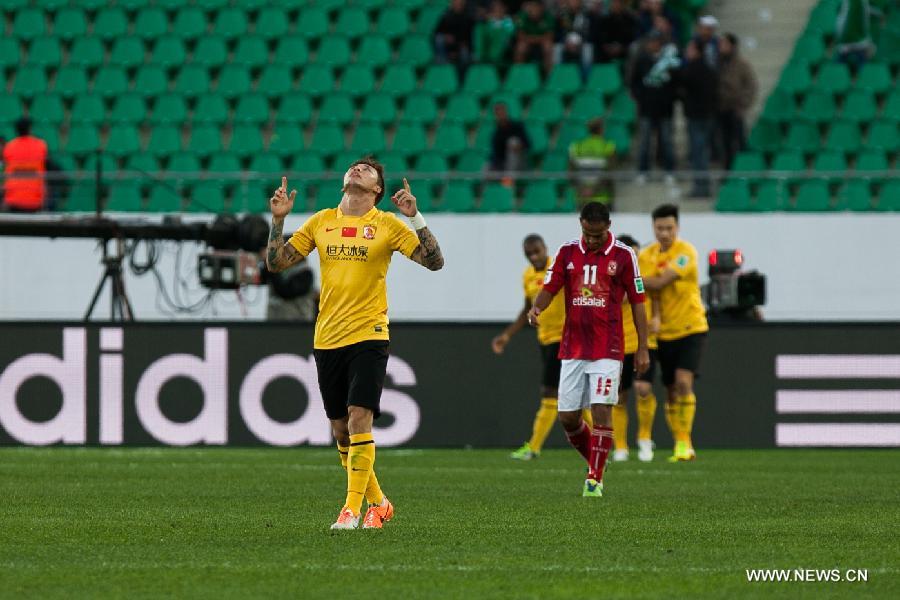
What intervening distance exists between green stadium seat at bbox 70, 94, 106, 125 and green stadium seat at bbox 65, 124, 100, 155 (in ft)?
0.51

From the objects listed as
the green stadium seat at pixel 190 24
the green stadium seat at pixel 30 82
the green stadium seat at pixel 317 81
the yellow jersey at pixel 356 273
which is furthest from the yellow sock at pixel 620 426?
the green stadium seat at pixel 30 82

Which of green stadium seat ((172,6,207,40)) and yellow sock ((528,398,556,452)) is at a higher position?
green stadium seat ((172,6,207,40))

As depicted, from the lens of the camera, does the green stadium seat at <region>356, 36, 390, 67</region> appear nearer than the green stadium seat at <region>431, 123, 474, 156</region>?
No

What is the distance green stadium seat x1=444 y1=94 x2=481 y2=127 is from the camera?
24.9 m

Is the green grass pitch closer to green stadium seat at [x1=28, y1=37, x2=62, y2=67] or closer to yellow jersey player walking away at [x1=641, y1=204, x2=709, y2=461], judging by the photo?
yellow jersey player walking away at [x1=641, y1=204, x2=709, y2=461]

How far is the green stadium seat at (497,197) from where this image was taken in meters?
23.0

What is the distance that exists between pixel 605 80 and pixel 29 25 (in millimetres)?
8770

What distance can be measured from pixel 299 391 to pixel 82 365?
2182 mm

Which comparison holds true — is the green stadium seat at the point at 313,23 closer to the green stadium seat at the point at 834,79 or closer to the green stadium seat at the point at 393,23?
the green stadium seat at the point at 393,23

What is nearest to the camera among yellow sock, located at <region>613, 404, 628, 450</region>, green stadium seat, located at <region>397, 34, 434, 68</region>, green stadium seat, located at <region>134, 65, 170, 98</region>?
yellow sock, located at <region>613, 404, 628, 450</region>

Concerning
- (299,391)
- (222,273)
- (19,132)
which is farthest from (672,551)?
(19,132)

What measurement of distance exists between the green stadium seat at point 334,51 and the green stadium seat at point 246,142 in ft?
5.10

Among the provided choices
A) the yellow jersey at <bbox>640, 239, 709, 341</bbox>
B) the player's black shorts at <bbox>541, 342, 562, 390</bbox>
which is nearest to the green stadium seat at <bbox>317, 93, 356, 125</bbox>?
the player's black shorts at <bbox>541, 342, 562, 390</bbox>

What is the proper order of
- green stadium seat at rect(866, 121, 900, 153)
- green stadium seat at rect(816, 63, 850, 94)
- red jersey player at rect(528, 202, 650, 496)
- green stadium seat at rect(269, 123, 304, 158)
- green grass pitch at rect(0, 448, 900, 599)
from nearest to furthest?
green grass pitch at rect(0, 448, 900, 599), red jersey player at rect(528, 202, 650, 496), green stadium seat at rect(866, 121, 900, 153), green stadium seat at rect(816, 63, 850, 94), green stadium seat at rect(269, 123, 304, 158)
